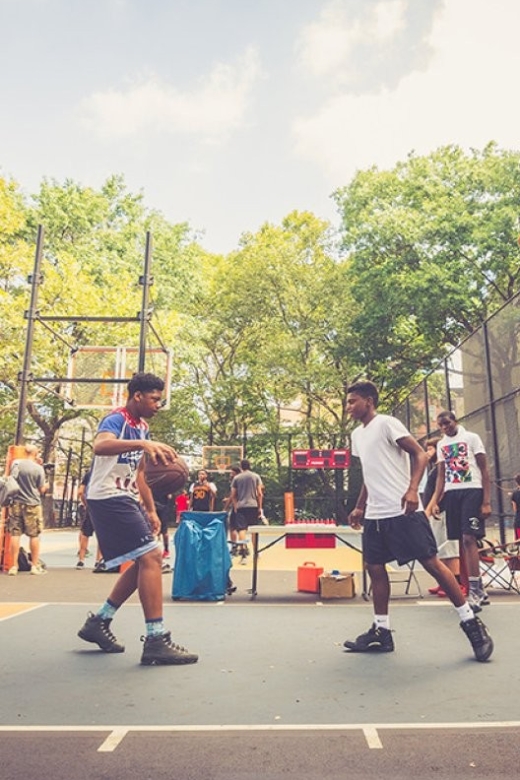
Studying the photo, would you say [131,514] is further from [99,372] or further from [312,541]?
[99,372]

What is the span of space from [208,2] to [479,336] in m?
7.89

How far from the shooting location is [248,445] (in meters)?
29.4

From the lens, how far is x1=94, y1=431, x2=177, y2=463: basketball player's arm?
12.6 feet

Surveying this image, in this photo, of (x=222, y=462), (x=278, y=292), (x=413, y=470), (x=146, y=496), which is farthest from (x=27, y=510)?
(x=278, y=292)

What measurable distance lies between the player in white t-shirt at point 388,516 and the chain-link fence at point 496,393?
6.90 m

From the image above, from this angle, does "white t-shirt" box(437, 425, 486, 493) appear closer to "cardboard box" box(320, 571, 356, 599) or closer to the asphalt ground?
the asphalt ground

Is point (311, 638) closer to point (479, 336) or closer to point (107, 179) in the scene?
point (479, 336)

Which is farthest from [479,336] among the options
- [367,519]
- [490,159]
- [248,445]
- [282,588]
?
[248,445]

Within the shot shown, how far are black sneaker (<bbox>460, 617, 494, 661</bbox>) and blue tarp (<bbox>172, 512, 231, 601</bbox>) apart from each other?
348 cm

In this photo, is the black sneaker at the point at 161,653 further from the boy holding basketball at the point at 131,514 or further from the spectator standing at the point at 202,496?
the spectator standing at the point at 202,496

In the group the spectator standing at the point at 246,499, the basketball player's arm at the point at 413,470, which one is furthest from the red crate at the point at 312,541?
the spectator standing at the point at 246,499

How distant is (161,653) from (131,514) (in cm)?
89

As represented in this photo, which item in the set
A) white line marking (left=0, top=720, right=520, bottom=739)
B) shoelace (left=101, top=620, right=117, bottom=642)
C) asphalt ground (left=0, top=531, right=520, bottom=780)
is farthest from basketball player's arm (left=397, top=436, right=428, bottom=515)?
shoelace (left=101, top=620, right=117, bottom=642)

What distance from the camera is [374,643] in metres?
4.38
